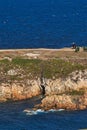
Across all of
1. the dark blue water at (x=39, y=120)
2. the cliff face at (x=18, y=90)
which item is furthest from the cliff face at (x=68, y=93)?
the cliff face at (x=18, y=90)

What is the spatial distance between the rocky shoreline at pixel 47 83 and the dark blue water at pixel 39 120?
3024 mm

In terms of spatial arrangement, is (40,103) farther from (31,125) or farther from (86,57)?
(86,57)

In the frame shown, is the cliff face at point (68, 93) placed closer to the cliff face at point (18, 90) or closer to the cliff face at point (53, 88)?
the cliff face at point (53, 88)

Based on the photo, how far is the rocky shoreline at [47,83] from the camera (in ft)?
468

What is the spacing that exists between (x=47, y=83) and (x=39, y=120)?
15.2 metres

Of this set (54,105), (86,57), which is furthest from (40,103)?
(86,57)

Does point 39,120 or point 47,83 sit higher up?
point 47,83

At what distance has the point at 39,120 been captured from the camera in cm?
13662

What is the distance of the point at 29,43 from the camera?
198250 millimetres

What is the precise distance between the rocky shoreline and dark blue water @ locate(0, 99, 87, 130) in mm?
3024

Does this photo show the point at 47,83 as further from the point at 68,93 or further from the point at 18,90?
the point at 68,93

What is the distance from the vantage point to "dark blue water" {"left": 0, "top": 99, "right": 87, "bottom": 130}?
132875 mm

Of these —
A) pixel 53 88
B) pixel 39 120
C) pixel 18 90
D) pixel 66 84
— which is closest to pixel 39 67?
pixel 53 88

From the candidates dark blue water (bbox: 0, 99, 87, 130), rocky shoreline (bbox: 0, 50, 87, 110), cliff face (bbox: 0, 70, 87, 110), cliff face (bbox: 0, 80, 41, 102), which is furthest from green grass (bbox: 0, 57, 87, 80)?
dark blue water (bbox: 0, 99, 87, 130)
